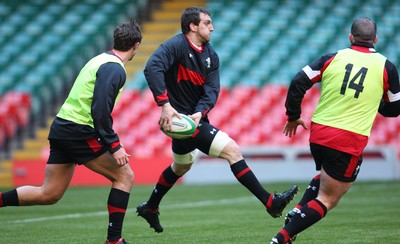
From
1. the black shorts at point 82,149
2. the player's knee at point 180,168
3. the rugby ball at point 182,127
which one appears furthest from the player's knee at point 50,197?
the player's knee at point 180,168

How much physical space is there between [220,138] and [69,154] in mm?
1522

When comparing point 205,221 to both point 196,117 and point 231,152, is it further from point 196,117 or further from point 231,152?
point 196,117

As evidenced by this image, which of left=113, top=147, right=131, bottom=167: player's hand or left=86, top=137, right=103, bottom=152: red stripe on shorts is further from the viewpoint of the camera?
left=86, top=137, right=103, bottom=152: red stripe on shorts

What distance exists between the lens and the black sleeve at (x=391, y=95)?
22.4ft

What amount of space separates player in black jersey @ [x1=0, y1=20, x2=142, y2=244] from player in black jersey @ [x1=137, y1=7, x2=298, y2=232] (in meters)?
0.61

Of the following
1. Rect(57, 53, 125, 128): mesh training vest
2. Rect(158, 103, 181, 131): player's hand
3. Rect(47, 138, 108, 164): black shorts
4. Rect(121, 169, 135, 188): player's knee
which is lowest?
Rect(121, 169, 135, 188): player's knee

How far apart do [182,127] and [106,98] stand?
3.30 feet

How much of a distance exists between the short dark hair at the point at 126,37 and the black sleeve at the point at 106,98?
0.32 meters

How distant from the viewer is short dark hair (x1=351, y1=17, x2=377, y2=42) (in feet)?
22.7

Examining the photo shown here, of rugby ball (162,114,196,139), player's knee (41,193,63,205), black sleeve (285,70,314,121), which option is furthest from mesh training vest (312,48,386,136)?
player's knee (41,193,63,205)

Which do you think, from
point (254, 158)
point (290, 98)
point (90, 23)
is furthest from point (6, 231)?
point (90, 23)

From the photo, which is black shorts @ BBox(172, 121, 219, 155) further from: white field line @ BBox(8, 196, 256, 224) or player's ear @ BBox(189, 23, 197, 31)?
white field line @ BBox(8, 196, 256, 224)

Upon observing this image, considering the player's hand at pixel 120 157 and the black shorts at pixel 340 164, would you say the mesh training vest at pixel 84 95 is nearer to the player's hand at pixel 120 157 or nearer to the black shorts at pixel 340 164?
the player's hand at pixel 120 157

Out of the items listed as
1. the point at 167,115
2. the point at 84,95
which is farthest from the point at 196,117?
the point at 84,95
